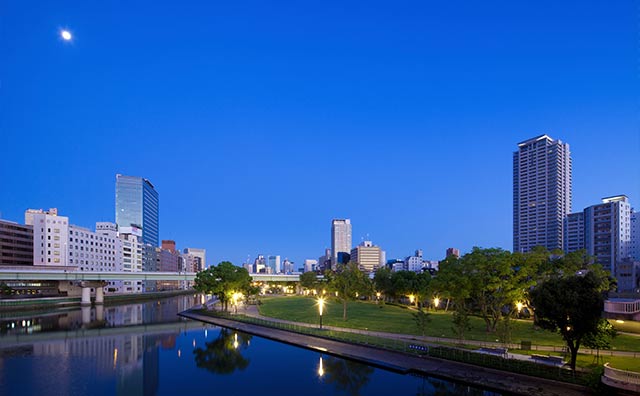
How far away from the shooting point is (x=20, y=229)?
424 ft

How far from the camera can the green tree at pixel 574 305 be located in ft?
82.1

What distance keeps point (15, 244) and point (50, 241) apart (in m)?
18.7

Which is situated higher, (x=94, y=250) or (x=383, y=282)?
(x=94, y=250)

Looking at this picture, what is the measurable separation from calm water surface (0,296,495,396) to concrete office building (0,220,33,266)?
86.5 meters

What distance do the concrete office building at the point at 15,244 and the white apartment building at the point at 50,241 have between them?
42.9ft

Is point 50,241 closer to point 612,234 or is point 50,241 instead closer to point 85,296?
point 85,296

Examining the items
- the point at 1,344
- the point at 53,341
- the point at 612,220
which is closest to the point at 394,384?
the point at 53,341

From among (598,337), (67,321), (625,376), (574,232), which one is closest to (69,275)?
(67,321)

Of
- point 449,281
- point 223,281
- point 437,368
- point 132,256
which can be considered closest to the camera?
point 437,368

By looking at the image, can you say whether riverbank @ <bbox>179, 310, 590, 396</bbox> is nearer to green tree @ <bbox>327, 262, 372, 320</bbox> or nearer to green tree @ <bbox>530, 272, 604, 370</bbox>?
green tree @ <bbox>530, 272, 604, 370</bbox>

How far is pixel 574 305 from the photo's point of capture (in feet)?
82.8

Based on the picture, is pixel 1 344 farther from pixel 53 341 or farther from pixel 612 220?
pixel 612 220

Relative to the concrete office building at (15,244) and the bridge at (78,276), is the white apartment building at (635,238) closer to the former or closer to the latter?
the bridge at (78,276)

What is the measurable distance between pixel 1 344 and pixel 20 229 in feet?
353
